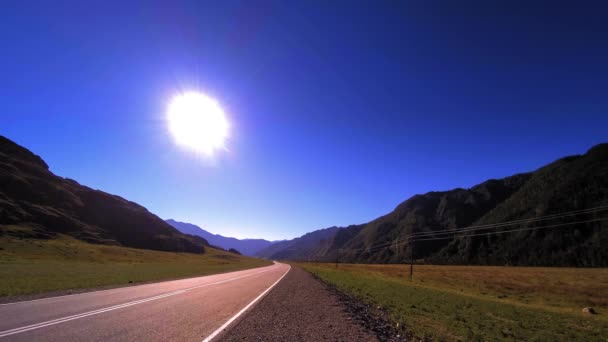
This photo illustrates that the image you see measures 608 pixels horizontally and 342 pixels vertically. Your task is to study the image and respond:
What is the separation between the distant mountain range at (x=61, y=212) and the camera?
107562mm

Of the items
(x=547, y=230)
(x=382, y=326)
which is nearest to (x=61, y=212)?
(x=382, y=326)

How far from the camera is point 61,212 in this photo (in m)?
129

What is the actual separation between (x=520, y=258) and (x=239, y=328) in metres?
126

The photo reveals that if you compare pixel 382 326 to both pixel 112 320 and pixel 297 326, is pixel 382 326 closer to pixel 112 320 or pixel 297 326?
pixel 297 326

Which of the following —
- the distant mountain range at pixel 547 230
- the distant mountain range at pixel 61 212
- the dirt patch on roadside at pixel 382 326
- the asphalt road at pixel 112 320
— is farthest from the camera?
the distant mountain range at pixel 61 212

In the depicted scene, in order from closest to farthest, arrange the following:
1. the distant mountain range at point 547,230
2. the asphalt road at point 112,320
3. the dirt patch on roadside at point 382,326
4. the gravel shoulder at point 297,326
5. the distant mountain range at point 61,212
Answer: the asphalt road at point 112,320
the gravel shoulder at point 297,326
the dirt patch on roadside at point 382,326
the distant mountain range at point 547,230
the distant mountain range at point 61,212

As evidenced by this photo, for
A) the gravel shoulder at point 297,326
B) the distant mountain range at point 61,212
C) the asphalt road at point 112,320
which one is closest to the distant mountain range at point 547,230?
the gravel shoulder at point 297,326

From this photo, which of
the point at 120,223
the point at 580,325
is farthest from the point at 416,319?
the point at 120,223

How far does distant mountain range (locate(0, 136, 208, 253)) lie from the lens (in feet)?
353

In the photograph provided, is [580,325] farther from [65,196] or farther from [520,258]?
[65,196]

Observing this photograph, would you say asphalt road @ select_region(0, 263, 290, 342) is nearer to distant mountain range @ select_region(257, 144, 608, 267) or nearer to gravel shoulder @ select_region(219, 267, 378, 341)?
gravel shoulder @ select_region(219, 267, 378, 341)

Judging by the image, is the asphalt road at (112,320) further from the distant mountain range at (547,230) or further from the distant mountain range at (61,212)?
the distant mountain range at (61,212)

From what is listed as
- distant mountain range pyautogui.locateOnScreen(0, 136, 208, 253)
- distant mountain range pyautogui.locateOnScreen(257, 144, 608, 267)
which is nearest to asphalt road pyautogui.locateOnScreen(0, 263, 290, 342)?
distant mountain range pyautogui.locateOnScreen(257, 144, 608, 267)

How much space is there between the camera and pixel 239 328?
9883mm
